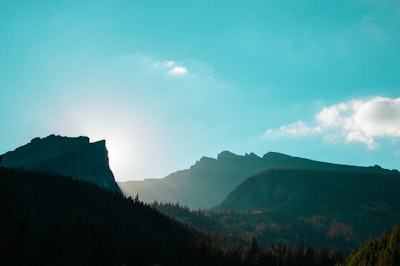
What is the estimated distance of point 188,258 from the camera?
19712cm

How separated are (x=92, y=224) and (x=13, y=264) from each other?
22.4 metres

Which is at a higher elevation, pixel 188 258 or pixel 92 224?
pixel 92 224

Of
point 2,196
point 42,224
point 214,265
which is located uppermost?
point 2,196

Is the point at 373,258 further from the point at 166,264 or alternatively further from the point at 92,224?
the point at 92,224

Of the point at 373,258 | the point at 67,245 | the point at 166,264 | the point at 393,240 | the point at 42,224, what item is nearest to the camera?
the point at 67,245

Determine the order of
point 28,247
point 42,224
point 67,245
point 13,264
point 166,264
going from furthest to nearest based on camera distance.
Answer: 1. point 42,224
2. point 166,264
3. point 67,245
4. point 28,247
5. point 13,264

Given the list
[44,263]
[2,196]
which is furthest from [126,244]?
[2,196]

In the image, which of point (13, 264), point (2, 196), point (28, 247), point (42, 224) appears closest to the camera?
point (2, 196)

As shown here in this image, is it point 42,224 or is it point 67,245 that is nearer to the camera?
point 67,245

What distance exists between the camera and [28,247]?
79.8 metres

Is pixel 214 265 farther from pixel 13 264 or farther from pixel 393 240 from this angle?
pixel 13 264

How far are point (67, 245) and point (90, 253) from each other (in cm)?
491

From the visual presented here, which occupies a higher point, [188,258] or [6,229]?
[6,229]

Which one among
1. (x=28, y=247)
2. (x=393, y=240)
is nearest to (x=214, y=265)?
(x=393, y=240)
